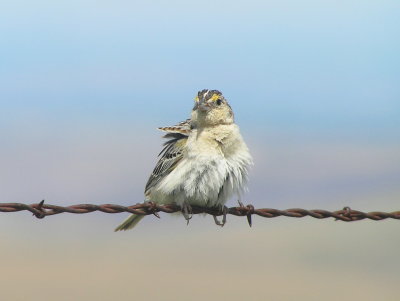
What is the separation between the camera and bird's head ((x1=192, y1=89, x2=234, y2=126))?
31.1ft

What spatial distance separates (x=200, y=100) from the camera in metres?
9.68

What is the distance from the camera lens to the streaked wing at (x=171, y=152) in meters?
9.29

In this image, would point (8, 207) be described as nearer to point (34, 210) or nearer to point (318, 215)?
point (34, 210)

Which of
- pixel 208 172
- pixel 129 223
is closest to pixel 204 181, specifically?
pixel 208 172

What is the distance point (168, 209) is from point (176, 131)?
1851 millimetres

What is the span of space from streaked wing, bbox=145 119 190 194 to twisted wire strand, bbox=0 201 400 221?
736 millimetres

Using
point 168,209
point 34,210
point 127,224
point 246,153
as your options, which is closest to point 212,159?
point 246,153

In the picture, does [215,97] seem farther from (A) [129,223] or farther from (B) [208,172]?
(A) [129,223]

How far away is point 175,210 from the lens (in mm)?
8539

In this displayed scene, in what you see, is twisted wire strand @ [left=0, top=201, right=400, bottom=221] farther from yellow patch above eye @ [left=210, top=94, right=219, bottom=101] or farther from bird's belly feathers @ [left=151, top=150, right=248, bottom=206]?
yellow patch above eye @ [left=210, top=94, right=219, bottom=101]

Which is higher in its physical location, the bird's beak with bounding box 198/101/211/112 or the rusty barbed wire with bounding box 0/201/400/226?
the bird's beak with bounding box 198/101/211/112

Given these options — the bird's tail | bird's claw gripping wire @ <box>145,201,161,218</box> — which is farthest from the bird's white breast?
bird's claw gripping wire @ <box>145,201,161,218</box>

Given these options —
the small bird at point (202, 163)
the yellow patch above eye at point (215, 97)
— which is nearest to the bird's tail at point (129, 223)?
the small bird at point (202, 163)

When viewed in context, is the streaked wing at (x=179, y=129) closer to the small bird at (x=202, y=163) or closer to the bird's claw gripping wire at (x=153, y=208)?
the small bird at (x=202, y=163)
